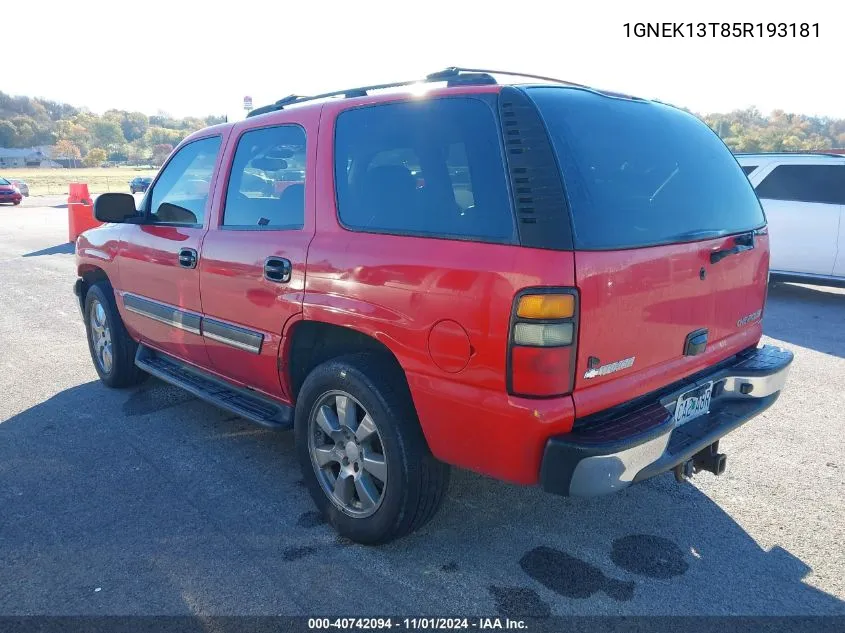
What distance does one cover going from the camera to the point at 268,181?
337cm

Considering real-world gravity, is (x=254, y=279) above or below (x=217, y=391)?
above

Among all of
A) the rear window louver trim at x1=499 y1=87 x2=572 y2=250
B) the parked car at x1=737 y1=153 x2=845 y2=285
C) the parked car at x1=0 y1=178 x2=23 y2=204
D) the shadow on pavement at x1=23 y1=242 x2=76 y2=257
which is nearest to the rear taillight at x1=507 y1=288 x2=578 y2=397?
the rear window louver trim at x1=499 y1=87 x2=572 y2=250

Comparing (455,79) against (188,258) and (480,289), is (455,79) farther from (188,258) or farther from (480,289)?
(188,258)

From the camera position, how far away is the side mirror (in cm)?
408

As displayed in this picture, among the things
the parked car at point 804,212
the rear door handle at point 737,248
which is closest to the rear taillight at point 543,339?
the rear door handle at point 737,248

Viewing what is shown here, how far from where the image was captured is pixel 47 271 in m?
10.2

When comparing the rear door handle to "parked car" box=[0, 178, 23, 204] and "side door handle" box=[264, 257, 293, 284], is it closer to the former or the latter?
"side door handle" box=[264, 257, 293, 284]

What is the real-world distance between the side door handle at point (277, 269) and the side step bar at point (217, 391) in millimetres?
691

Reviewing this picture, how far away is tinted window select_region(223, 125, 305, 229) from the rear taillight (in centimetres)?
132

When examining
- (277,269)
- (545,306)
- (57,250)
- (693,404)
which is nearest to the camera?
(545,306)

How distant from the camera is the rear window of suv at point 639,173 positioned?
2.31 meters

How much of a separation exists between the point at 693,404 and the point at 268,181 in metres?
2.33

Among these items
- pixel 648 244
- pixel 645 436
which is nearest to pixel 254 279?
pixel 648 244

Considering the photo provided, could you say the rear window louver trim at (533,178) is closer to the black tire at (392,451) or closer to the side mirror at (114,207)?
the black tire at (392,451)
